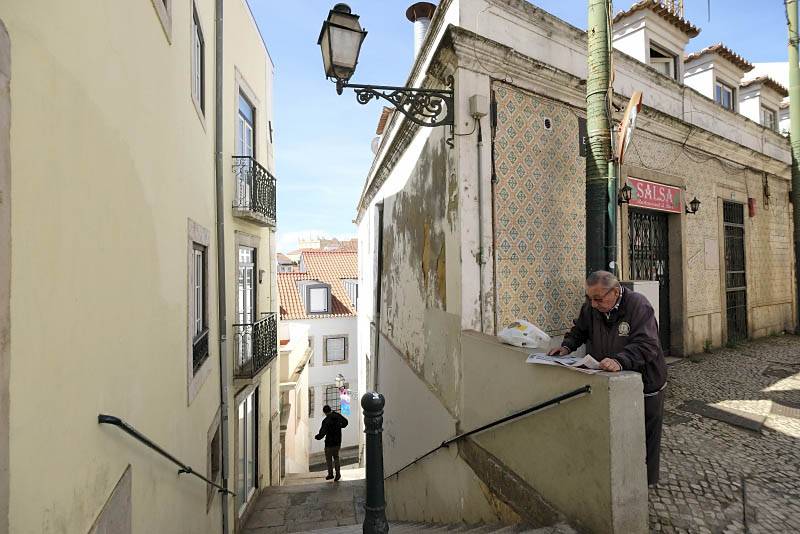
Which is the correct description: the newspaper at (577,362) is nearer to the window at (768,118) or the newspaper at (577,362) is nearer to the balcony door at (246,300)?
the balcony door at (246,300)

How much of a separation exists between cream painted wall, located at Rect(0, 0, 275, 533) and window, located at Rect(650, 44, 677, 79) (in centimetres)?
750

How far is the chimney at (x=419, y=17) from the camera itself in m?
8.09

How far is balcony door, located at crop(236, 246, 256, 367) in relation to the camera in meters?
7.82

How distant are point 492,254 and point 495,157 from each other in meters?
1.08

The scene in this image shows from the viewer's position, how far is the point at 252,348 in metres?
7.95

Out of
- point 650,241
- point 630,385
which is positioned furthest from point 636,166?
point 630,385

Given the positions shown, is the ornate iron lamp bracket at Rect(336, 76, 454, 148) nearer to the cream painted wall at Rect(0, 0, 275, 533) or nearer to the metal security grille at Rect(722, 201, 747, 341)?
the cream painted wall at Rect(0, 0, 275, 533)

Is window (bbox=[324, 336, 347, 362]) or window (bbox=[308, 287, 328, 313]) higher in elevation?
window (bbox=[308, 287, 328, 313])

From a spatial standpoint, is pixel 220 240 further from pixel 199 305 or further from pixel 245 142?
pixel 245 142

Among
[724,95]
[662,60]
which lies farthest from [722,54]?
[662,60]

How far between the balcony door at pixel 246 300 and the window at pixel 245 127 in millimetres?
2069

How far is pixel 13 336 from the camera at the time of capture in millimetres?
1588

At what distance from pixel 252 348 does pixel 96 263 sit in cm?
591

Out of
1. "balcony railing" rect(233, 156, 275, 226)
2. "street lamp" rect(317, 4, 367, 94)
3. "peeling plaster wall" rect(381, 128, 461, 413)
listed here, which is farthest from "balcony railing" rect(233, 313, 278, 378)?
"street lamp" rect(317, 4, 367, 94)
